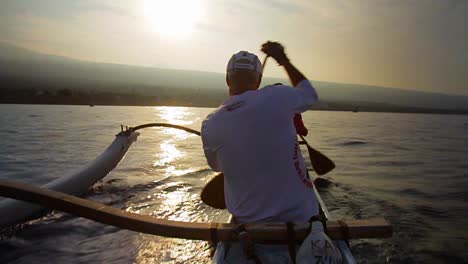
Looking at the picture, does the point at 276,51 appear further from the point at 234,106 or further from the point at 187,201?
the point at 187,201

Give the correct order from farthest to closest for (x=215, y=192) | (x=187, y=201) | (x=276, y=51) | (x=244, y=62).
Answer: (x=187, y=201) → (x=215, y=192) → (x=276, y=51) → (x=244, y=62)

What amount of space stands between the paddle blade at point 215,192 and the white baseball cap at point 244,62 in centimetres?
192

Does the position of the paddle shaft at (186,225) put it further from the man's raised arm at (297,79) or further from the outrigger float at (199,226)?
the man's raised arm at (297,79)

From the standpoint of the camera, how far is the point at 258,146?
346cm

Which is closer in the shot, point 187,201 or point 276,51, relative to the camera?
point 276,51

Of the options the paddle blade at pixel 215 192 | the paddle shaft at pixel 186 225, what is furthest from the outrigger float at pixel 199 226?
the paddle blade at pixel 215 192

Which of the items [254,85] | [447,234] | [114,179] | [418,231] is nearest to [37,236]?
[114,179]

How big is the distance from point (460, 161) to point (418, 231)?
17096 mm

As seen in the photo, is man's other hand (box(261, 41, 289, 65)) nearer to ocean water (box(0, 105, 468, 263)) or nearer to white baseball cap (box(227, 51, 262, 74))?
white baseball cap (box(227, 51, 262, 74))

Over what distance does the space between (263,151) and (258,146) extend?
7 cm

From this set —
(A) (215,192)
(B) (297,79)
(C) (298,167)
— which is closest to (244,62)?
(B) (297,79)

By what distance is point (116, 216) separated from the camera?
14.7 feet

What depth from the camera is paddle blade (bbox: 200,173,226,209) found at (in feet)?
16.9

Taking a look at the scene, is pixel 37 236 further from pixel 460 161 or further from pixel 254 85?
pixel 460 161
